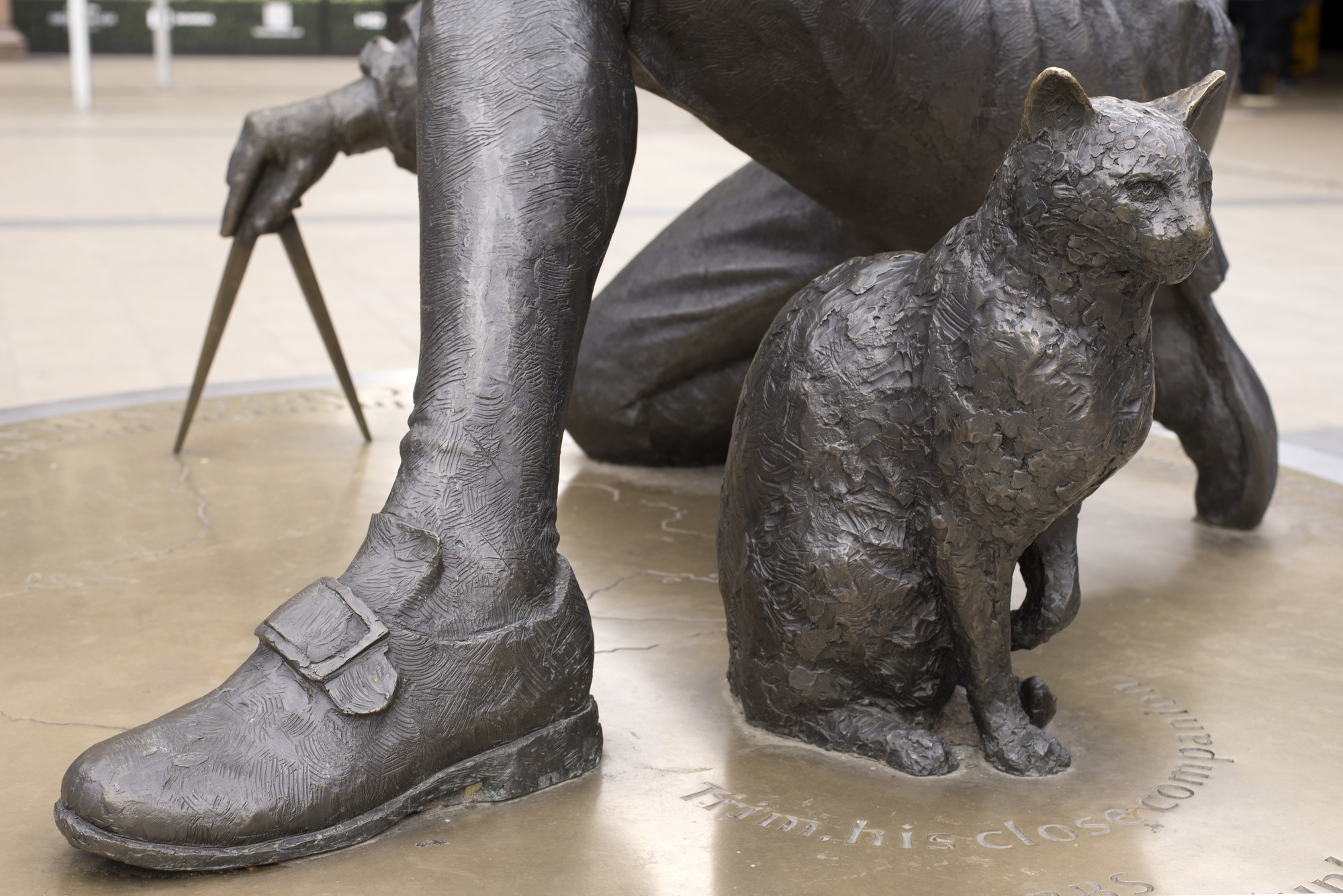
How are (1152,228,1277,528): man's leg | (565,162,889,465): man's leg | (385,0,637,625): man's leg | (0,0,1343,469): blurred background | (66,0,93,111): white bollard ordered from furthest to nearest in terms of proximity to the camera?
(66,0,93,111): white bollard
(0,0,1343,469): blurred background
(565,162,889,465): man's leg
(1152,228,1277,528): man's leg
(385,0,637,625): man's leg

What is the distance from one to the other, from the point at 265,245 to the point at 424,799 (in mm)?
5952

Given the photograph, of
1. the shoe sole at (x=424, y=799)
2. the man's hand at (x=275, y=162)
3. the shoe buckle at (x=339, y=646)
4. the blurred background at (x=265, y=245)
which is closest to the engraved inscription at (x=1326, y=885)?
the shoe sole at (x=424, y=799)

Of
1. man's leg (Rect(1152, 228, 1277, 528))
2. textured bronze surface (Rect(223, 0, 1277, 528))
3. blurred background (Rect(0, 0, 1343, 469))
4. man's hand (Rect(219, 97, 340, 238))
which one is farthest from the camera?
blurred background (Rect(0, 0, 1343, 469))

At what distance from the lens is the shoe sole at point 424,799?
62.4 inches

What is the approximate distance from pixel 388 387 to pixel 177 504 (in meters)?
0.99

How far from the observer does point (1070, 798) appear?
1.85m

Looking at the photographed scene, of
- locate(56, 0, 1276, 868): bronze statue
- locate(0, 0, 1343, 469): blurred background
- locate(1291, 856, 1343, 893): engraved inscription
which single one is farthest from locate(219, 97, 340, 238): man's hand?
locate(1291, 856, 1343, 893): engraved inscription

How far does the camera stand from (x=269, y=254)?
22.8 feet

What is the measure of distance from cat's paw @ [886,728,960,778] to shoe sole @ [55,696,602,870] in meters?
0.35

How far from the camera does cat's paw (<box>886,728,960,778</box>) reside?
1885 millimetres

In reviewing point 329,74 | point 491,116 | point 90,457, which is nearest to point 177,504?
point 90,457

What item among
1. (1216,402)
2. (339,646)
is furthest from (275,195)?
(1216,402)

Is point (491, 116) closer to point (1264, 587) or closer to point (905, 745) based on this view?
point (905, 745)

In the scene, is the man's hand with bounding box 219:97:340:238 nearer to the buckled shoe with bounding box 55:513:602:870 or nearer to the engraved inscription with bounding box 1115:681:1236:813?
the buckled shoe with bounding box 55:513:602:870
